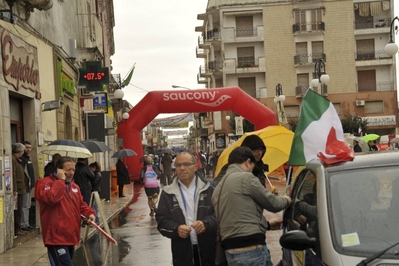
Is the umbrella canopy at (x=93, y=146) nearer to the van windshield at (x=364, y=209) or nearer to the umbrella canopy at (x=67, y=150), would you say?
the umbrella canopy at (x=67, y=150)

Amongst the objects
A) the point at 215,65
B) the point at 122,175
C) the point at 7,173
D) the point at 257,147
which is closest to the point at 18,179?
the point at 7,173

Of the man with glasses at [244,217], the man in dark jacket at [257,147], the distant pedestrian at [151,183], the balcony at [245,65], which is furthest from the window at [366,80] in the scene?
the man with glasses at [244,217]

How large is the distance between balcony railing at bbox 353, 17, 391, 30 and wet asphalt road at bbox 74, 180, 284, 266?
154ft

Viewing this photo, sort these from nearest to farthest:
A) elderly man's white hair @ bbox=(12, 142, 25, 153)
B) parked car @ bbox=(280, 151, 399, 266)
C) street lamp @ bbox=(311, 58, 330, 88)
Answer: parked car @ bbox=(280, 151, 399, 266) → elderly man's white hair @ bbox=(12, 142, 25, 153) → street lamp @ bbox=(311, 58, 330, 88)

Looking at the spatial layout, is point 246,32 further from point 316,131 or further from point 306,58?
point 316,131

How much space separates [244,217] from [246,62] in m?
56.4

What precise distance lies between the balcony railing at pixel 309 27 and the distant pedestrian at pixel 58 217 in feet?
177

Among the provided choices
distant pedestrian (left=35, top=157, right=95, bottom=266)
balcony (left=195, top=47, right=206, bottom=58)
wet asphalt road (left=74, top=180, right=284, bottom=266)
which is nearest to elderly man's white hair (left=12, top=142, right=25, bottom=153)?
wet asphalt road (left=74, top=180, right=284, bottom=266)

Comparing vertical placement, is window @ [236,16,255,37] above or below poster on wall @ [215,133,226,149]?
above

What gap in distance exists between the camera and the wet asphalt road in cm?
1038

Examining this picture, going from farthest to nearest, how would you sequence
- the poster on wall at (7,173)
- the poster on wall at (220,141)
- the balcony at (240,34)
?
1. the poster on wall at (220,141)
2. the balcony at (240,34)
3. the poster on wall at (7,173)

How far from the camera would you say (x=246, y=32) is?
2404 inches

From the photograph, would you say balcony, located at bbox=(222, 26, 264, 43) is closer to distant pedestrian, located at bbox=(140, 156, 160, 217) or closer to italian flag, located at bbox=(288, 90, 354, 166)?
distant pedestrian, located at bbox=(140, 156, 160, 217)

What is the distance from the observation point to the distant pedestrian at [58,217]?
6.73 metres
